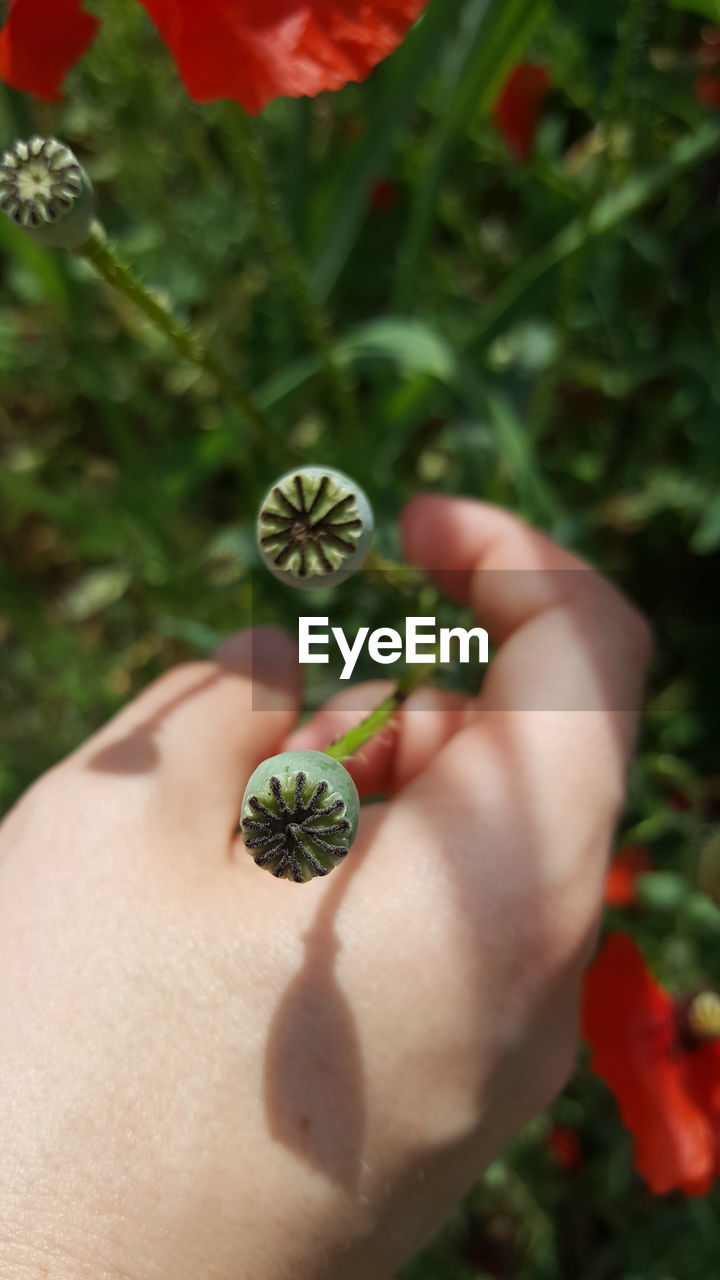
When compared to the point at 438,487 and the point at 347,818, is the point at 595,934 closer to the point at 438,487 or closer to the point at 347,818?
the point at 347,818

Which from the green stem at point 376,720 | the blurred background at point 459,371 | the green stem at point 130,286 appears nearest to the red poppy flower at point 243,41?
the green stem at point 130,286

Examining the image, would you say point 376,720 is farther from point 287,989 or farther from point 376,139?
point 376,139

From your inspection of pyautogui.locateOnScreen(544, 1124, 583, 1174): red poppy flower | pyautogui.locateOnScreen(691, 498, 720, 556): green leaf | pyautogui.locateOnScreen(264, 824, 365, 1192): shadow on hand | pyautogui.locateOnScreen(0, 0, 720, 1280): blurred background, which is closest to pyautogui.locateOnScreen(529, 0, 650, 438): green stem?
pyautogui.locateOnScreen(0, 0, 720, 1280): blurred background

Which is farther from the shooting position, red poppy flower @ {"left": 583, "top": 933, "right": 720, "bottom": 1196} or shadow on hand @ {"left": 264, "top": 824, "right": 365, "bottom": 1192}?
red poppy flower @ {"left": 583, "top": 933, "right": 720, "bottom": 1196}

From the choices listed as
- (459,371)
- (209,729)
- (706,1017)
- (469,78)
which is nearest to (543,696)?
(209,729)

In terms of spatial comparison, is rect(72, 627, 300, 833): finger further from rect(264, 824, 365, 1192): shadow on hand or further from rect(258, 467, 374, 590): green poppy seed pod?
rect(258, 467, 374, 590): green poppy seed pod

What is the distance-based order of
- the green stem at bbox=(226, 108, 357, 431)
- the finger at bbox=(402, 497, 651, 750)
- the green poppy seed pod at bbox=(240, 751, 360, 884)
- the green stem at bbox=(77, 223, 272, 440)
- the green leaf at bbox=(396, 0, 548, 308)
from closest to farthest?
the green poppy seed pod at bbox=(240, 751, 360, 884) < the green stem at bbox=(77, 223, 272, 440) < the green stem at bbox=(226, 108, 357, 431) < the finger at bbox=(402, 497, 651, 750) < the green leaf at bbox=(396, 0, 548, 308)

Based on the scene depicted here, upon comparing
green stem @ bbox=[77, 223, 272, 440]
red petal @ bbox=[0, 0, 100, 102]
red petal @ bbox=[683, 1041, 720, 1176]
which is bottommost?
red petal @ bbox=[683, 1041, 720, 1176]
